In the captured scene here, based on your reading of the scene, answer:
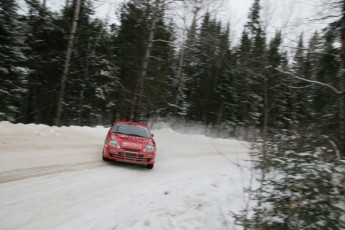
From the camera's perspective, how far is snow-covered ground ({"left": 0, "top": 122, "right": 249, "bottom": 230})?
5742 mm

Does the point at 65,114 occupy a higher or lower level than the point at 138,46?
lower

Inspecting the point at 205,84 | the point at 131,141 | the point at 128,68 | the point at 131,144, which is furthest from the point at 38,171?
the point at 205,84

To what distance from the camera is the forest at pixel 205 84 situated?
5406 mm

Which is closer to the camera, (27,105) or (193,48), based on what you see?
(193,48)

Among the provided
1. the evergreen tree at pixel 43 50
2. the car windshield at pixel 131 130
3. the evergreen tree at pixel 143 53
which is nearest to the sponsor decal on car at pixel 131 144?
the car windshield at pixel 131 130

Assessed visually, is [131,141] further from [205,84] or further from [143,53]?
[205,84]

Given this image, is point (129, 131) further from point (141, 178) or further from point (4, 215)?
point (4, 215)

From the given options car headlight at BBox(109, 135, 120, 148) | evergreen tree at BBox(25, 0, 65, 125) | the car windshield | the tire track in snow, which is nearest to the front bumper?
car headlight at BBox(109, 135, 120, 148)

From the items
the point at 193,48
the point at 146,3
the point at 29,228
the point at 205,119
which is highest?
the point at 146,3

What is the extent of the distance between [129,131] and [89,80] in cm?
2179

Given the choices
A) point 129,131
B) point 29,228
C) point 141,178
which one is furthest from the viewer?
point 129,131

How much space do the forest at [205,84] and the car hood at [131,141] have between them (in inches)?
143

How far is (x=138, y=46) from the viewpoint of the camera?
26.8 m

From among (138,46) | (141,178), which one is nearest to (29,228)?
(141,178)
